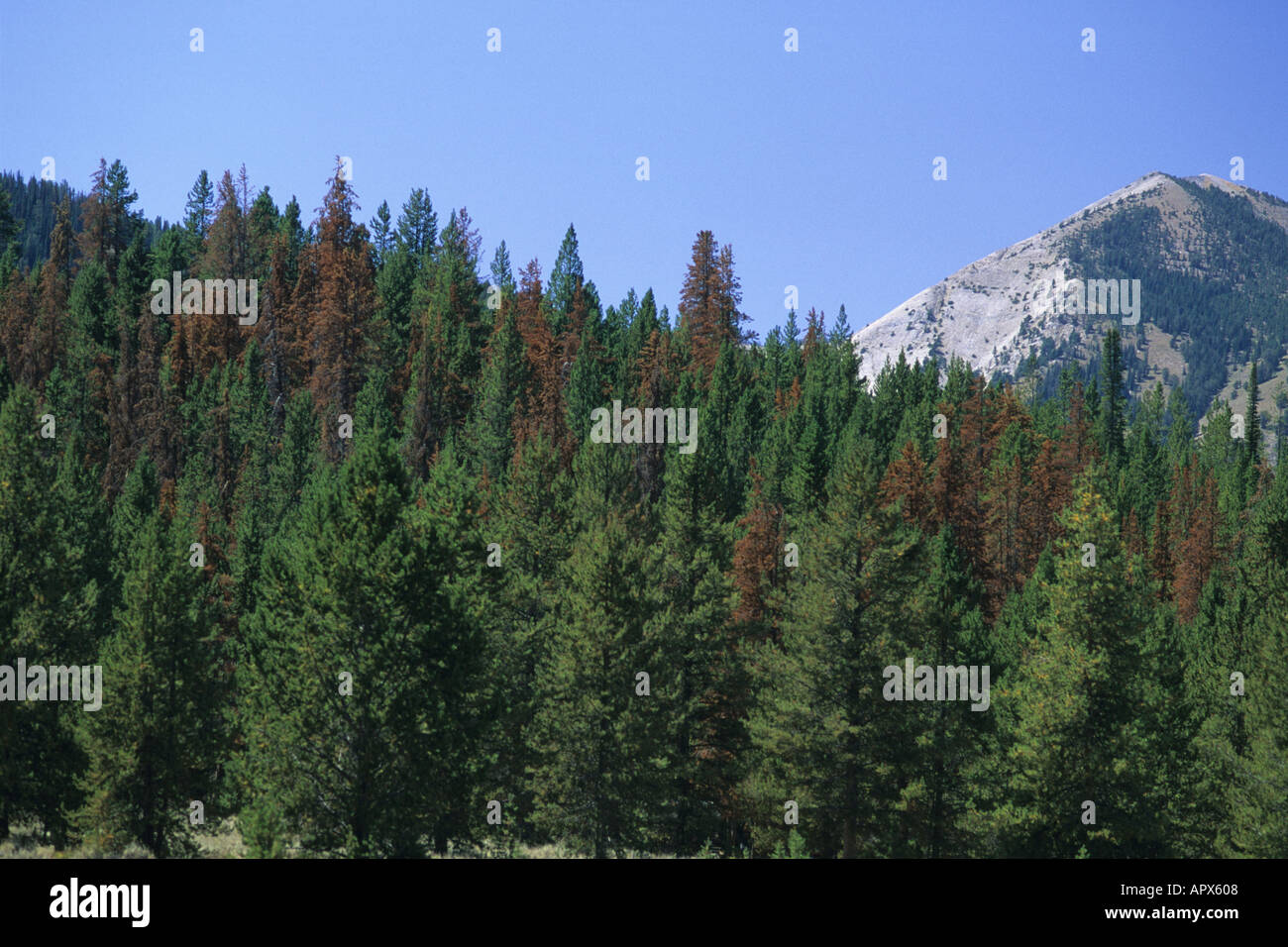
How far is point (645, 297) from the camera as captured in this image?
109 meters

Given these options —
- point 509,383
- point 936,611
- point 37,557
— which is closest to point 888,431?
point 509,383

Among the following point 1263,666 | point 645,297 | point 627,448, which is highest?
point 645,297

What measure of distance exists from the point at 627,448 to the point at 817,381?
152ft

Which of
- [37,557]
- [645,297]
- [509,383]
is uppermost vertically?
[645,297]

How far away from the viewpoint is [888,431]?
88.3 metres

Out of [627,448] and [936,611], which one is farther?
[627,448]

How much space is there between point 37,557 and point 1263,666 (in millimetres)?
44589
